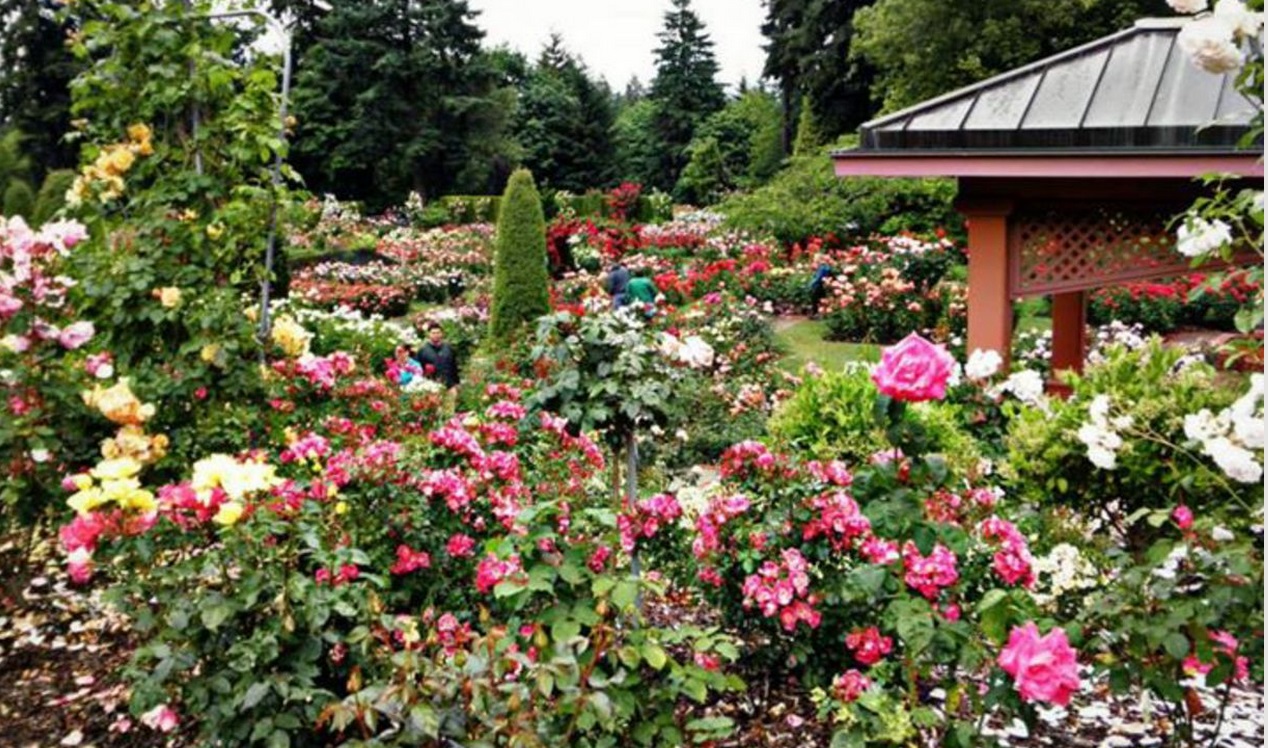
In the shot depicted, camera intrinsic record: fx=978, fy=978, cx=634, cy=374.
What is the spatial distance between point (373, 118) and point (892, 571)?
31.4m

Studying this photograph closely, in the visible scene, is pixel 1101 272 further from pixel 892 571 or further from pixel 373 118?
pixel 373 118

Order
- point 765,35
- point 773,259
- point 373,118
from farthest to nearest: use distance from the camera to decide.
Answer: point 765,35, point 373,118, point 773,259

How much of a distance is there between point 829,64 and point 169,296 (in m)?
27.6

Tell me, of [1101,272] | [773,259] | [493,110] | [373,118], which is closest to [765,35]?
[493,110]

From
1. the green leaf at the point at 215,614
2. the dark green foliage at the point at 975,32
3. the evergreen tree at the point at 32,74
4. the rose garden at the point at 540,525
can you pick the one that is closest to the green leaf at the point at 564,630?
the rose garden at the point at 540,525

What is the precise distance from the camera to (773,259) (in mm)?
15758

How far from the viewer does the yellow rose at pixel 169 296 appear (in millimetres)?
3359

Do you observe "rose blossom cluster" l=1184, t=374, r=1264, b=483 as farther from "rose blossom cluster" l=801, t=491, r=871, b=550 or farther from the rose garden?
"rose blossom cluster" l=801, t=491, r=871, b=550

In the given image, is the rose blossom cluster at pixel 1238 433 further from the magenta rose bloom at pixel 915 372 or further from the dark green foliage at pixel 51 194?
the dark green foliage at pixel 51 194

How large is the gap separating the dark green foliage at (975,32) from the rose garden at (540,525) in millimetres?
20108

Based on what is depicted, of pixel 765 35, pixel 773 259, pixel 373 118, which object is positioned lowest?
pixel 773 259

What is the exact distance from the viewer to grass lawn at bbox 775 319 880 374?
9938 millimetres

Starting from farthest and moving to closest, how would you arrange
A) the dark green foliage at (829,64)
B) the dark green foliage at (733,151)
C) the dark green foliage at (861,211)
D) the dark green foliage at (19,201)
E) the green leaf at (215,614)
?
the dark green foliage at (733,151), the dark green foliage at (829,64), the dark green foliage at (19,201), the dark green foliage at (861,211), the green leaf at (215,614)

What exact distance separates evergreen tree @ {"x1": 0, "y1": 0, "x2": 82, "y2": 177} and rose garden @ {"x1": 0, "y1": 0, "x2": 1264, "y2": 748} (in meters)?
32.3
